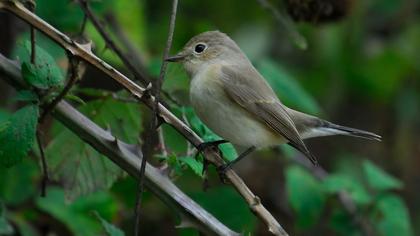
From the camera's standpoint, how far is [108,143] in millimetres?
2797

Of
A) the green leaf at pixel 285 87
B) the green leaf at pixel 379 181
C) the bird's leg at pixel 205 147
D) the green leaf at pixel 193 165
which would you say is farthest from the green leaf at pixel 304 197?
the green leaf at pixel 193 165

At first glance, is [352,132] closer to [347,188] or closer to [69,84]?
[347,188]

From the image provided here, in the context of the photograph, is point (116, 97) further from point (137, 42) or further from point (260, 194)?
point (260, 194)

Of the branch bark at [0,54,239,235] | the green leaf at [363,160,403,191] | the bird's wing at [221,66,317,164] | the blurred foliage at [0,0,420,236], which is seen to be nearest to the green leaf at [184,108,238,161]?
the blurred foliage at [0,0,420,236]

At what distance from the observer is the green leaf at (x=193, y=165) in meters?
2.87

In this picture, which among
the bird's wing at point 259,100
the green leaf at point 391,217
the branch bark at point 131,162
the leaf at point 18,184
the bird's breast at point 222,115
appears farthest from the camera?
the green leaf at point 391,217

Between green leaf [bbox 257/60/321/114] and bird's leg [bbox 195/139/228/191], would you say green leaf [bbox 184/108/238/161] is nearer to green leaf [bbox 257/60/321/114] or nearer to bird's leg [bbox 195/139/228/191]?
bird's leg [bbox 195/139/228/191]

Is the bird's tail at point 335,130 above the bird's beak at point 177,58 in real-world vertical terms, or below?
below

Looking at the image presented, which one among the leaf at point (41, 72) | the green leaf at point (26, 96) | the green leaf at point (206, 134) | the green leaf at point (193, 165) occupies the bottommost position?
the green leaf at point (206, 134)

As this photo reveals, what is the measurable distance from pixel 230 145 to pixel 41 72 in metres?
1.06

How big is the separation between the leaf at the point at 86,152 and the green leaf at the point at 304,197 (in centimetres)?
131

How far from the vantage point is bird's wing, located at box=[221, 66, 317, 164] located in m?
3.68

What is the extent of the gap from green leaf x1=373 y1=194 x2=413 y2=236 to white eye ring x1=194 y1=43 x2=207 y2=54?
1411 mm

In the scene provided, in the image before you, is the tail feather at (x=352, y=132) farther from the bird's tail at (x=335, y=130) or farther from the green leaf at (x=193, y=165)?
the green leaf at (x=193, y=165)
